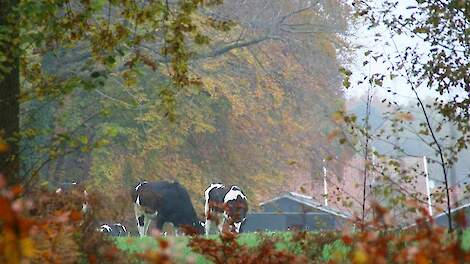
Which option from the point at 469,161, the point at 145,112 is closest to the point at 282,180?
the point at 145,112

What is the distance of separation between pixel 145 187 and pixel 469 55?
18478 mm

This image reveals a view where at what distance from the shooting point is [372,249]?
327 centimetres

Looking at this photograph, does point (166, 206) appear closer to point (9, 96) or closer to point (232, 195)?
point (232, 195)

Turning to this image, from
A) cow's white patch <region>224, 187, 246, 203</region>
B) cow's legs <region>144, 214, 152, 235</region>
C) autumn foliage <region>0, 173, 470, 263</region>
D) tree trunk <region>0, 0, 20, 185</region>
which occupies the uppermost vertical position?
cow's white patch <region>224, 187, 246, 203</region>

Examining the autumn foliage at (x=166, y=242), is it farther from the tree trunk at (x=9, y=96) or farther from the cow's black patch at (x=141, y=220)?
the cow's black patch at (x=141, y=220)

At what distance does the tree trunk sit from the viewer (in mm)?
9344

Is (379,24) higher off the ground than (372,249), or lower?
higher

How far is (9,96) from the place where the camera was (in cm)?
1069

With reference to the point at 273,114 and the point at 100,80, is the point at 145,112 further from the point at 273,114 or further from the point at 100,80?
the point at 100,80

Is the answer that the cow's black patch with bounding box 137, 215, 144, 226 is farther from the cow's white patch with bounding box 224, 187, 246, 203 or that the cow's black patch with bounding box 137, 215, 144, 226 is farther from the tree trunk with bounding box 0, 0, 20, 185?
the tree trunk with bounding box 0, 0, 20, 185

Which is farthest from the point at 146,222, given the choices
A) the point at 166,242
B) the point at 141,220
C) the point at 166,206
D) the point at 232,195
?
the point at 166,242

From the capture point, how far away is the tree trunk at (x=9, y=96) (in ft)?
30.7

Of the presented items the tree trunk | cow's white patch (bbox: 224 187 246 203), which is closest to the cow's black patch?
cow's white patch (bbox: 224 187 246 203)

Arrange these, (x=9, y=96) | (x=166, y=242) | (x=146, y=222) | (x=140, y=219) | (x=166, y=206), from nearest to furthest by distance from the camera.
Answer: (x=166, y=242) → (x=9, y=96) → (x=166, y=206) → (x=140, y=219) → (x=146, y=222)
